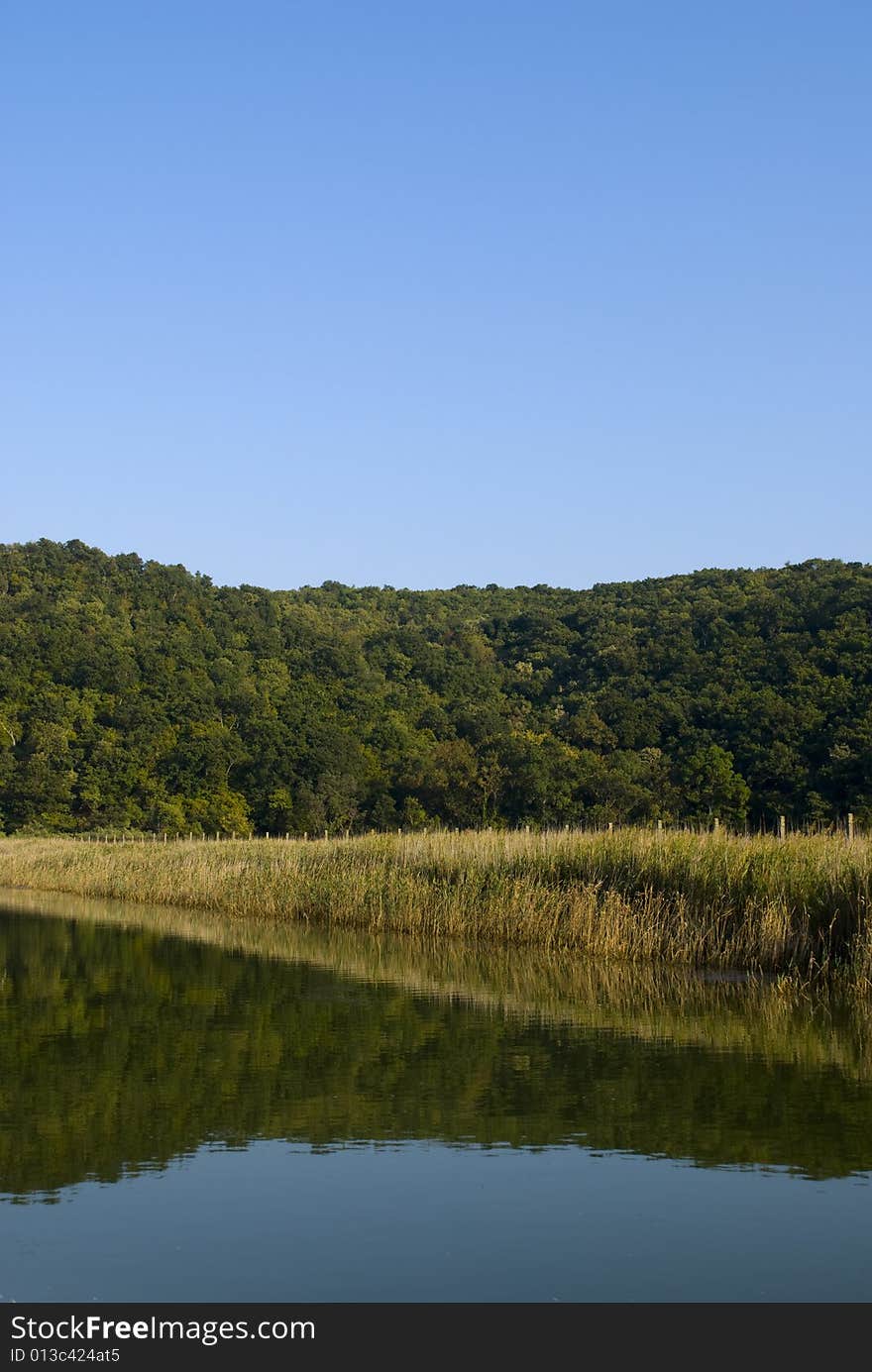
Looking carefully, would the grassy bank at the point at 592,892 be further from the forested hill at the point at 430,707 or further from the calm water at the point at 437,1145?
the forested hill at the point at 430,707

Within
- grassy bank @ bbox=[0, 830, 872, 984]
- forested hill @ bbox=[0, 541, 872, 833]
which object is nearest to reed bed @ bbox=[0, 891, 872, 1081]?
grassy bank @ bbox=[0, 830, 872, 984]

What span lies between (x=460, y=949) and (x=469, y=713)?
50.5 metres

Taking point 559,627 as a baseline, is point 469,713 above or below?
below

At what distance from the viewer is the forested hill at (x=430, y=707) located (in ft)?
186

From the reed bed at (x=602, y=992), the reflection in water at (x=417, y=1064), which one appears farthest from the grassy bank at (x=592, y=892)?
the reflection in water at (x=417, y=1064)

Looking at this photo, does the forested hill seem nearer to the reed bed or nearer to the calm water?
the reed bed

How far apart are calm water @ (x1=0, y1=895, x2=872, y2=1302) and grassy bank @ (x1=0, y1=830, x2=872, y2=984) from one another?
1192mm

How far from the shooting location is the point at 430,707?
7925cm

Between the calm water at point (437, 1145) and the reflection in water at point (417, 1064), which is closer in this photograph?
the calm water at point (437, 1145)

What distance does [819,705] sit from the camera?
183 ft

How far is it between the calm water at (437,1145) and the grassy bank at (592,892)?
46.9 inches

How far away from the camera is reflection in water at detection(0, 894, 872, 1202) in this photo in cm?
958

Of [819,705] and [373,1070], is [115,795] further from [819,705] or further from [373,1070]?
[373,1070]
